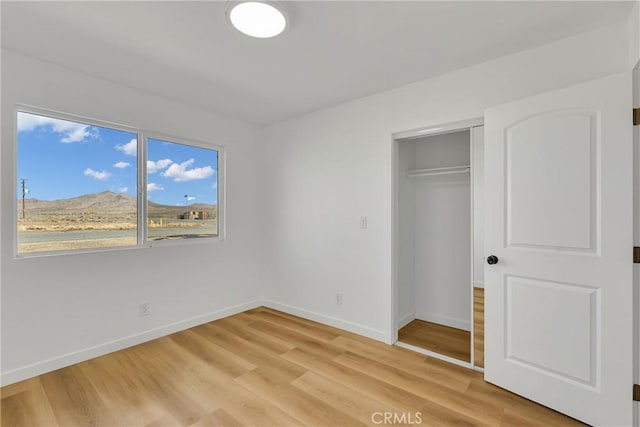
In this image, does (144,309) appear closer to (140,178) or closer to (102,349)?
(102,349)

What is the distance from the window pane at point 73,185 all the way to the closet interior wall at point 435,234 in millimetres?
2869

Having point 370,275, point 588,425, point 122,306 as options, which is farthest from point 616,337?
point 122,306

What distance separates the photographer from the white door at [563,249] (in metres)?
1.70

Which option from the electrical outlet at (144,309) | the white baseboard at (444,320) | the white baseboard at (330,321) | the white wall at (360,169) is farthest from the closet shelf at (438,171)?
the electrical outlet at (144,309)

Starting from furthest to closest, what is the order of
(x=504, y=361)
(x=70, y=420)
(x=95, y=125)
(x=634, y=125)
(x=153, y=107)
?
(x=153, y=107)
(x=95, y=125)
(x=504, y=361)
(x=70, y=420)
(x=634, y=125)

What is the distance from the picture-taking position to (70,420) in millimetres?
1851

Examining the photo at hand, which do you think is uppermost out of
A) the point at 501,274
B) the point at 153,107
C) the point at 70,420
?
the point at 153,107

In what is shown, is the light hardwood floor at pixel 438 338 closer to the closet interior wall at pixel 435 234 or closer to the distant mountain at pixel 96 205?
the closet interior wall at pixel 435 234

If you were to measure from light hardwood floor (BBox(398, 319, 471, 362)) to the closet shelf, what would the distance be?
1.76 m

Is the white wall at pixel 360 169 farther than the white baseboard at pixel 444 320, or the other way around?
the white baseboard at pixel 444 320

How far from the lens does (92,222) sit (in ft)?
8.83

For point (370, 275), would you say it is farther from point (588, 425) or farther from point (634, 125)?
point (634, 125)

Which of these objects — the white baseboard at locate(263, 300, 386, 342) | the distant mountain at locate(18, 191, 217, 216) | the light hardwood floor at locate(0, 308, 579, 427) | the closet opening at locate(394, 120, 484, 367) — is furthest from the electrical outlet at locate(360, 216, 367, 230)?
the distant mountain at locate(18, 191, 217, 216)

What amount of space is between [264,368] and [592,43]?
338 centimetres
